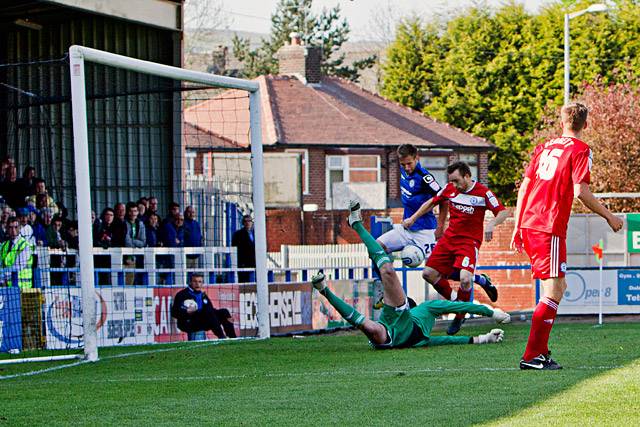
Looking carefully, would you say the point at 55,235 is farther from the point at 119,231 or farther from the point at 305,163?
the point at 305,163

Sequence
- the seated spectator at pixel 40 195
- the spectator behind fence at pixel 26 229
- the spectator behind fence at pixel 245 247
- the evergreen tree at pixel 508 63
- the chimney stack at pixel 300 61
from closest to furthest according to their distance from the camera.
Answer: the spectator behind fence at pixel 26 229 → the seated spectator at pixel 40 195 → the spectator behind fence at pixel 245 247 → the chimney stack at pixel 300 61 → the evergreen tree at pixel 508 63

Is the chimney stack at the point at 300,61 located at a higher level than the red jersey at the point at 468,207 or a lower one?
higher

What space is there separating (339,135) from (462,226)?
134 ft

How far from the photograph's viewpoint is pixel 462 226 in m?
14.2

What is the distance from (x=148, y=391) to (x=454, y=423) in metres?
3.01

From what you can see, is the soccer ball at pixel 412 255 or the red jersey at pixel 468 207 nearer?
the red jersey at pixel 468 207

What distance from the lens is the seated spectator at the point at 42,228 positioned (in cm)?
1719

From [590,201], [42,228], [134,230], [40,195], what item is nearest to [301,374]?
[590,201]

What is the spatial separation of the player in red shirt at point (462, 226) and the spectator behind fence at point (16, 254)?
16.7ft

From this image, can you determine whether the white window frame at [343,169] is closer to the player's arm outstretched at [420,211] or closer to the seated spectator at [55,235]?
the seated spectator at [55,235]

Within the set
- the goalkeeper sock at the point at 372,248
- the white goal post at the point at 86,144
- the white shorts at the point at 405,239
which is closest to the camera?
the goalkeeper sock at the point at 372,248

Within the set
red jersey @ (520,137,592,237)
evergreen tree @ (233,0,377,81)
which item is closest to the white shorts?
red jersey @ (520,137,592,237)

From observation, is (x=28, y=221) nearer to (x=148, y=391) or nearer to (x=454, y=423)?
(x=148, y=391)

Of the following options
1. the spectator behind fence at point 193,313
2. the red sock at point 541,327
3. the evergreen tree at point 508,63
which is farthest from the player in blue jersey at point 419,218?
the evergreen tree at point 508,63
